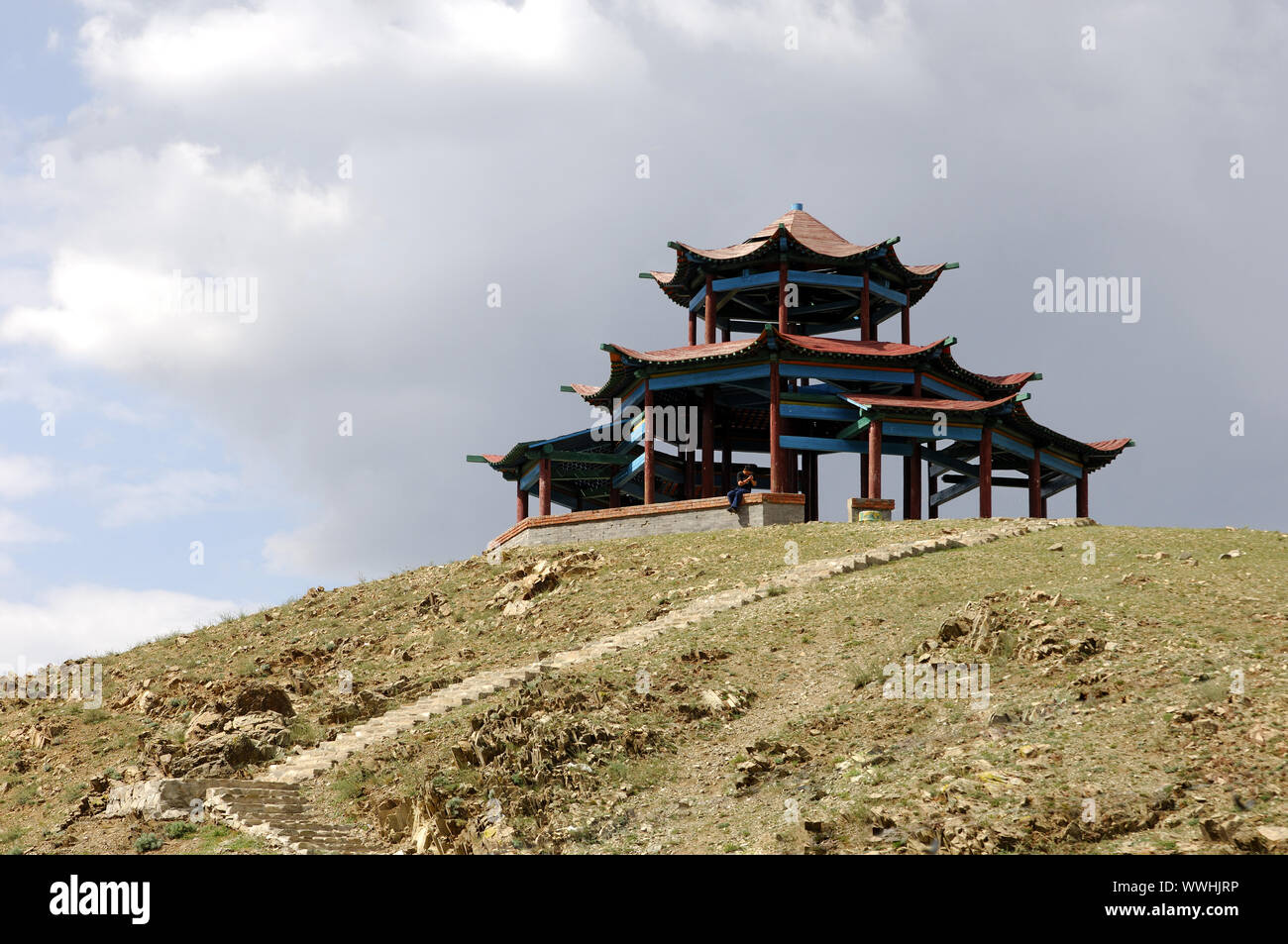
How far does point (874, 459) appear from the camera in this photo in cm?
4212

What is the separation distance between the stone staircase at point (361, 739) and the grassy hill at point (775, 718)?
0.45 meters

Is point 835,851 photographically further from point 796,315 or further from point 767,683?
point 796,315

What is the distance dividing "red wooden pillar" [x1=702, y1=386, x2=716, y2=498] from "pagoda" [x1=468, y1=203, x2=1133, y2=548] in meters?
0.07

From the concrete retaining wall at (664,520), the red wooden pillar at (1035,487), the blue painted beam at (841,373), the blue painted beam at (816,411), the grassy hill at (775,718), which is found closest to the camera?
the grassy hill at (775,718)

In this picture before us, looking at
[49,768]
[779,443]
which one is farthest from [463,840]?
[779,443]

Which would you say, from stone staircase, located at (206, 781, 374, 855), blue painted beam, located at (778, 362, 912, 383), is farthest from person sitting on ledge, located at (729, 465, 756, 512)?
stone staircase, located at (206, 781, 374, 855)

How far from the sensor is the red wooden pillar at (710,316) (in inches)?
1961

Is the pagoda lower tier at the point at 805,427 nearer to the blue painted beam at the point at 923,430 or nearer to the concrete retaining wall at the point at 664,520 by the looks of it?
the blue painted beam at the point at 923,430

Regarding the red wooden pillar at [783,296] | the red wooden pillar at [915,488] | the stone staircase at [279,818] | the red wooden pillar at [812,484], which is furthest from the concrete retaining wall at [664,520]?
the stone staircase at [279,818]

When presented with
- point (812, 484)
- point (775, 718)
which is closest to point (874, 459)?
point (812, 484)

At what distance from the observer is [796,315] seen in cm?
5356

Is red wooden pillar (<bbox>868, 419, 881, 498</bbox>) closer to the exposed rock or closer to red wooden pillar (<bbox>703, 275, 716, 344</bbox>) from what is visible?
red wooden pillar (<bbox>703, 275, 716, 344</bbox>)

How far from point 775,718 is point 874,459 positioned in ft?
69.4

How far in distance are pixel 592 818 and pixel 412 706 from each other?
24.2 ft
